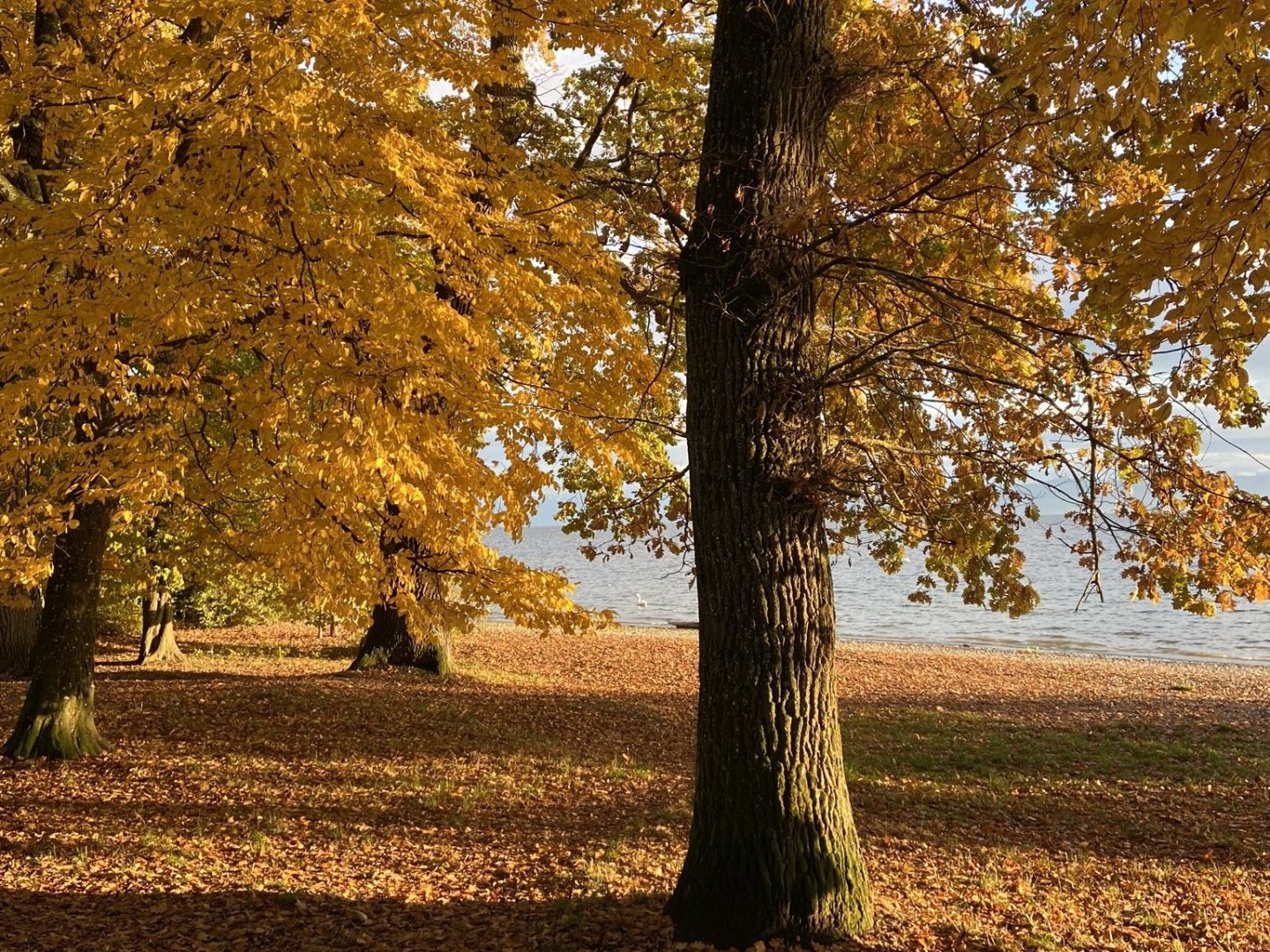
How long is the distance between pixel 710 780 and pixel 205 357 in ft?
16.2

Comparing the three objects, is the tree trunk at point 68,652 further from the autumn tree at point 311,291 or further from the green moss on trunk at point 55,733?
the autumn tree at point 311,291

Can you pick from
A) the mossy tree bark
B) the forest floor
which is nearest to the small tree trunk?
the forest floor

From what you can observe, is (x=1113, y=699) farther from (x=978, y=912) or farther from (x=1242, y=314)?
(x=1242, y=314)

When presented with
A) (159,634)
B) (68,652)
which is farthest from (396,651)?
(159,634)

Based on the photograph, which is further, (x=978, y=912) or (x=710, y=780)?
(x=978, y=912)

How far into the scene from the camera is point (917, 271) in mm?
6086

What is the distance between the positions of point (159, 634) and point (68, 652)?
413 inches

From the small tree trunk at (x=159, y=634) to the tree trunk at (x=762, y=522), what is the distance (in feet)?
50.9

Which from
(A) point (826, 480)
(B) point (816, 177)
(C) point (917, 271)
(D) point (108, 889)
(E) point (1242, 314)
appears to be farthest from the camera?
(C) point (917, 271)

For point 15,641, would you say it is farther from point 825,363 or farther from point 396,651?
point 825,363

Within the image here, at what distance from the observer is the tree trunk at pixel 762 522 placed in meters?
4.41

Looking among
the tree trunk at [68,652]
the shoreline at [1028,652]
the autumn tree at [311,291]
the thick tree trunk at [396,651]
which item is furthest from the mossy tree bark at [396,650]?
the shoreline at [1028,652]

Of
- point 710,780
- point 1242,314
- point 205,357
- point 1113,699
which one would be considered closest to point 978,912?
point 710,780

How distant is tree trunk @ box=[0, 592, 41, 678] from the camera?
47.0ft
